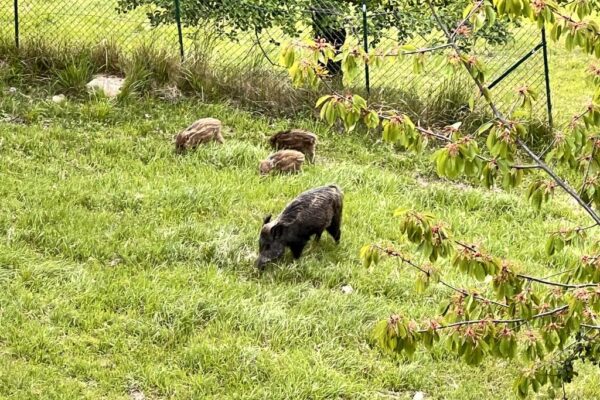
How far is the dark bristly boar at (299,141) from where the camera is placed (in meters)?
8.34

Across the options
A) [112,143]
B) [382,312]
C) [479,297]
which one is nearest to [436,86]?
[112,143]

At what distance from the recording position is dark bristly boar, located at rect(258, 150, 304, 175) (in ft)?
26.1

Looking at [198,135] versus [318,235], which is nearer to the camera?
[318,235]

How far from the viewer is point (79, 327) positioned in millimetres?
5348

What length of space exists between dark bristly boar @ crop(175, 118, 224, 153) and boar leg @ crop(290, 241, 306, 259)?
88.8 inches

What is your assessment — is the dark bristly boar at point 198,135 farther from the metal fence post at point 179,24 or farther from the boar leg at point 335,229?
the boar leg at point 335,229

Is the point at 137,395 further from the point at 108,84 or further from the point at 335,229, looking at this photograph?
the point at 108,84

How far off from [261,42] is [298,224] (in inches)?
201

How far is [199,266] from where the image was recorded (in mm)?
6215

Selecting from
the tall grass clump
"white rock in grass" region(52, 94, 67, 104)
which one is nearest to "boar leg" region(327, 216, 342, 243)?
"white rock in grass" region(52, 94, 67, 104)

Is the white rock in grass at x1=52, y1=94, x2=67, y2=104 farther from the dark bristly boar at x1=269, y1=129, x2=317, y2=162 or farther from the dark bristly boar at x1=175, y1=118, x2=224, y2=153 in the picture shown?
the dark bristly boar at x1=269, y1=129, x2=317, y2=162

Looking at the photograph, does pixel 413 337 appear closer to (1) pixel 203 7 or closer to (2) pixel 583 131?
(2) pixel 583 131

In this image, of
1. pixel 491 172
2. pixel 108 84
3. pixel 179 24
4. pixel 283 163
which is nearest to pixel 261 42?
pixel 179 24

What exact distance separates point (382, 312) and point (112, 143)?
3713 mm
